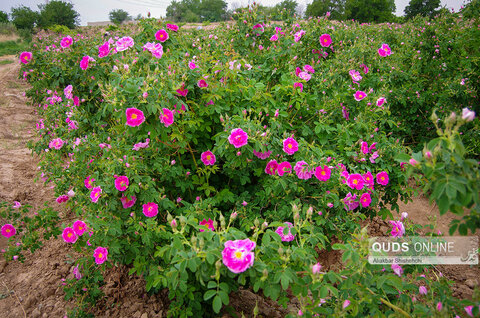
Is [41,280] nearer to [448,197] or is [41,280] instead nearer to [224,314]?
[224,314]

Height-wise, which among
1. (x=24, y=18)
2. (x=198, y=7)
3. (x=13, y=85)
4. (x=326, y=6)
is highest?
(x=198, y=7)

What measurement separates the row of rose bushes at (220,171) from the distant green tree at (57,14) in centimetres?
2263

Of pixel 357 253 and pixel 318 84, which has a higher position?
pixel 318 84

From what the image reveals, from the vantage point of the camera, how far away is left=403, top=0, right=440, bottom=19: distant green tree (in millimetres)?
26641

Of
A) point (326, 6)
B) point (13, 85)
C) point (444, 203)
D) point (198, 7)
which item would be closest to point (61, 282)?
point (444, 203)

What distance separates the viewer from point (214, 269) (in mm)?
1238

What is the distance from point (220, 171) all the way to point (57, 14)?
82.9 feet

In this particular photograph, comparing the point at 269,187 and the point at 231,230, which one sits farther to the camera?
the point at 269,187

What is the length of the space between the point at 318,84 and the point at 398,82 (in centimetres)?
237

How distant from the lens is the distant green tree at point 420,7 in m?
26.6

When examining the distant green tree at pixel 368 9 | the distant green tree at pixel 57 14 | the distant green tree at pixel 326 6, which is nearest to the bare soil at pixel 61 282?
the distant green tree at pixel 57 14

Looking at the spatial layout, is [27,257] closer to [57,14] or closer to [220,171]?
[220,171]

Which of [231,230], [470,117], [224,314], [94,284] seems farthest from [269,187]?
[94,284]

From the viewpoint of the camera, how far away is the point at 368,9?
29.7 metres
